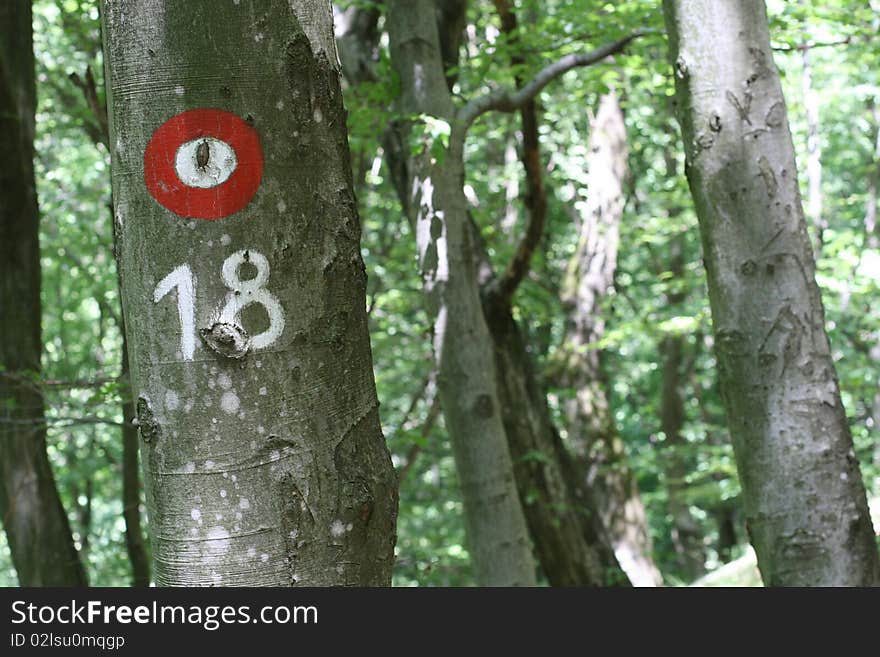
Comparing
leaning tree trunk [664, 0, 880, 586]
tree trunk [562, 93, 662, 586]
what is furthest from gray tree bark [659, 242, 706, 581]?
leaning tree trunk [664, 0, 880, 586]

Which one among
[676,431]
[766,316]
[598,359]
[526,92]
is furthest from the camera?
[676,431]

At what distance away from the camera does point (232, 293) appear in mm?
1392

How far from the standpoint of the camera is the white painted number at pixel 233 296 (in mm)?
1387

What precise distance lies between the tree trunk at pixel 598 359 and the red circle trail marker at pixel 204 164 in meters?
6.86

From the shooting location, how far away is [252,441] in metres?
1.39

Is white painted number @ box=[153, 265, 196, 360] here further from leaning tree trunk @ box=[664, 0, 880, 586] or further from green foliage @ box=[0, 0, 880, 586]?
green foliage @ box=[0, 0, 880, 586]

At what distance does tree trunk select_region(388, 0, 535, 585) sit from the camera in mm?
4254

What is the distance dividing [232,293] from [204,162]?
0.21 m

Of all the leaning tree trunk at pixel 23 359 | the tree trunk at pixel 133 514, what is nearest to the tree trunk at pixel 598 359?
the tree trunk at pixel 133 514

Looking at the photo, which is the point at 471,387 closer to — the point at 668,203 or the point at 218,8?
the point at 218,8

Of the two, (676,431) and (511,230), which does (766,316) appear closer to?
(511,230)

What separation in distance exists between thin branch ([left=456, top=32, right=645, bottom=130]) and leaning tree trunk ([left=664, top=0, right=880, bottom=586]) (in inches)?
66.0

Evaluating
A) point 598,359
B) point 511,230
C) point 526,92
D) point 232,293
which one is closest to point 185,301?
point 232,293

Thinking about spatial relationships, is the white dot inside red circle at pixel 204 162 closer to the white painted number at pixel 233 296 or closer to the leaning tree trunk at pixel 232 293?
the leaning tree trunk at pixel 232 293
